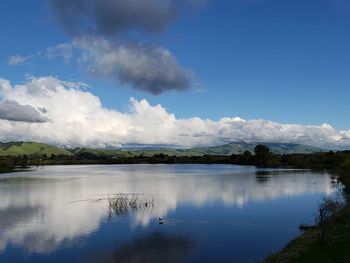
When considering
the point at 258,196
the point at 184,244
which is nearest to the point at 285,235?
the point at 184,244

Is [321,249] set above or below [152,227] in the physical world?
above

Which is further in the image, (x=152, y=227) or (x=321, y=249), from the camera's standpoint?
(x=152, y=227)

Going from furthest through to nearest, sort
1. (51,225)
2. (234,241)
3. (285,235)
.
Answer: (51,225) < (285,235) < (234,241)

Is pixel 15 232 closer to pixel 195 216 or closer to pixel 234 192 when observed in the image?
pixel 195 216

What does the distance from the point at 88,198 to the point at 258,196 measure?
1219 inches

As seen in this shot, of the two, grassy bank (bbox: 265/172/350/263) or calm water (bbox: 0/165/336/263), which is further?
calm water (bbox: 0/165/336/263)

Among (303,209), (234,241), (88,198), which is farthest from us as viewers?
(88,198)

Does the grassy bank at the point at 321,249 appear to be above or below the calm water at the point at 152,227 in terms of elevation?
above

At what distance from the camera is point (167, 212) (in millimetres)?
53156

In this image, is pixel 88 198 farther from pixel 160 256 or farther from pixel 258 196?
pixel 160 256

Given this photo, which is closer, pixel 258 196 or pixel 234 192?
pixel 258 196

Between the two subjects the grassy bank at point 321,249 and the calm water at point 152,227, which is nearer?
the grassy bank at point 321,249

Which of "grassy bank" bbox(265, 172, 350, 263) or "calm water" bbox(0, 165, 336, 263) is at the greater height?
"grassy bank" bbox(265, 172, 350, 263)

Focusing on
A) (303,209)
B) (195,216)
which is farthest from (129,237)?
(303,209)
